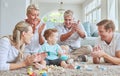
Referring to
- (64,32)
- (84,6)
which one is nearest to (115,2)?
(64,32)

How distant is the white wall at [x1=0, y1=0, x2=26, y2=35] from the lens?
4.75 meters

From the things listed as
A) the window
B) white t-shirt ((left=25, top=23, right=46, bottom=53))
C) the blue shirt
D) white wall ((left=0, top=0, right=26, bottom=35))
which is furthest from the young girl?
the window

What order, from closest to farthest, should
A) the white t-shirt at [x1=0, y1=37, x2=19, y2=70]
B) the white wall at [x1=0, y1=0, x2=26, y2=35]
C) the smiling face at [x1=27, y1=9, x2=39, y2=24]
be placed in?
the white t-shirt at [x1=0, y1=37, x2=19, y2=70]
the smiling face at [x1=27, y1=9, x2=39, y2=24]
the white wall at [x1=0, y1=0, x2=26, y2=35]

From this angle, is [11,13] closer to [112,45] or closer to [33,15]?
[33,15]

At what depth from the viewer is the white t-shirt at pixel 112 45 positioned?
2.52 meters

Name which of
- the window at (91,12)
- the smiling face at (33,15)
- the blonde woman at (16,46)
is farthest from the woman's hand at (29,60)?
the window at (91,12)

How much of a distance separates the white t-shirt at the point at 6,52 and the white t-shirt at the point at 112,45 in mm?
956

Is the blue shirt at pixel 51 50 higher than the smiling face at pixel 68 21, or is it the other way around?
the smiling face at pixel 68 21

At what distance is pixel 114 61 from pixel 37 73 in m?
0.92

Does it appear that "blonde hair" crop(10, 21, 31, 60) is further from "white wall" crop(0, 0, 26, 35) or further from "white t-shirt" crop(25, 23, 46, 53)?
"white wall" crop(0, 0, 26, 35)

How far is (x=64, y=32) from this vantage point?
3188 mm

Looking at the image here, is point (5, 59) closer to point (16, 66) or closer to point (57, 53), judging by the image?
point (16, 66)

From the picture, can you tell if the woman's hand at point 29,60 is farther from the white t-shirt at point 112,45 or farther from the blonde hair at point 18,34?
the white t-shirt at point 112,45

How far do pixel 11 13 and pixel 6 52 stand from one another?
9.45 ft
